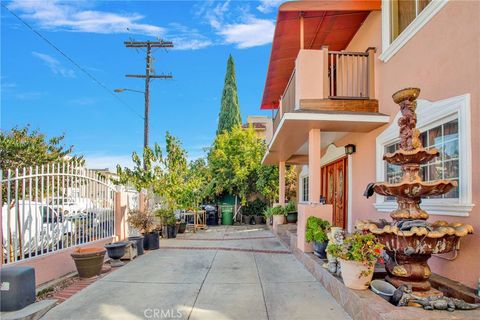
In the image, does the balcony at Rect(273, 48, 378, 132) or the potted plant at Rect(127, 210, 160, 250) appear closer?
the balcony at Rect(273, 48, 378, 132)

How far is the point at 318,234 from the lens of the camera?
624 centimetres

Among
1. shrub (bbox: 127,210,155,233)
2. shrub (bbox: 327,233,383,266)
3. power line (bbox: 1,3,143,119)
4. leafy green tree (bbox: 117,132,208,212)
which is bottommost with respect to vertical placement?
shrub (bbox: 127,210,155,233)

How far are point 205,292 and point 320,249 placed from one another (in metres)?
2.51

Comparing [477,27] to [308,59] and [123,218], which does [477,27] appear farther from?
[123,218]

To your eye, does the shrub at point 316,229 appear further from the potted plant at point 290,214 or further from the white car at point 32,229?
the potted plant at point 290,214

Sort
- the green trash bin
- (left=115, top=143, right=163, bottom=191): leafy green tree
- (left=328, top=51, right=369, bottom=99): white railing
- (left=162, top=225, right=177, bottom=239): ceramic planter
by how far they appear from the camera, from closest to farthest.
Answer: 1. (left=328, top=51, right=369, bottom=99): white railing
2. (left=115, top=143, right=163, bottom=191): leafy green tree
3. (left=162, top=225, right=177, bottom=239): ceramic planter
4. the green trash bin

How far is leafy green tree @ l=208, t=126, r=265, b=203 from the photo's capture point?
17.0 m

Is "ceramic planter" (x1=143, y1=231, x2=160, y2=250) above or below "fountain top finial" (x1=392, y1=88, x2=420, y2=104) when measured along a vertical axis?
below

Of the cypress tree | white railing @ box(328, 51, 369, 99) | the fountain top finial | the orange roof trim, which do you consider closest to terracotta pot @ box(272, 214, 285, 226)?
the orange roof trim

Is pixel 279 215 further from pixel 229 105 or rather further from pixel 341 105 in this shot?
pixel 229 105

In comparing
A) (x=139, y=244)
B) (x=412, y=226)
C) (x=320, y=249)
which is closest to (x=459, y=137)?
(x=412, y=226)

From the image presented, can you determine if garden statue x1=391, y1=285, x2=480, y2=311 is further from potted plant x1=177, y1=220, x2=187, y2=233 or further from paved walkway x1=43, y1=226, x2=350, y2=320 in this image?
potted plant x1=177, y1=220, x2=187, y2=233

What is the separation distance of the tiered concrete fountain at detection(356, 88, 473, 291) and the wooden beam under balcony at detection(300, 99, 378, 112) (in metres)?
2.76

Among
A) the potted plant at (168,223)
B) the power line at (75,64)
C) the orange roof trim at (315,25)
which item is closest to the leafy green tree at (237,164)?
the power line at (75,64)
